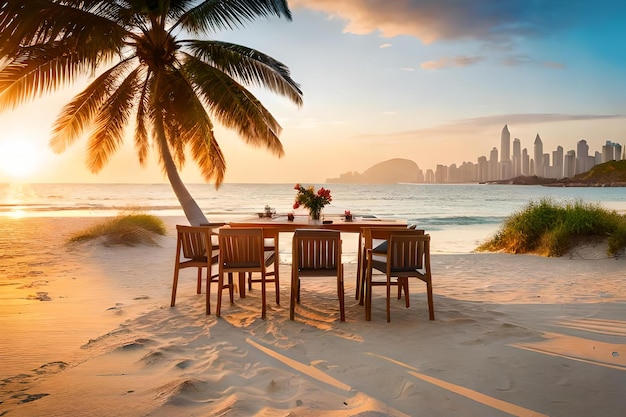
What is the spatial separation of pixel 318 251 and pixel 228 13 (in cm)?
674

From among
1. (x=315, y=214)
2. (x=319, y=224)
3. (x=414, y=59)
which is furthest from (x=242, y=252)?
(x=414, y=59)

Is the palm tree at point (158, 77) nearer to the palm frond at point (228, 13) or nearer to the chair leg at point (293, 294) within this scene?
the palm frond at point (228, 13)

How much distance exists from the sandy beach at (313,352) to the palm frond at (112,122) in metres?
4.52

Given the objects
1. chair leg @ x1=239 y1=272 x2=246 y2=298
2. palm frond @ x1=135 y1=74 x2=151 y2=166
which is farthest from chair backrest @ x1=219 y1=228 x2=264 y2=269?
palm frond @ x1=135 y1=74 x2=151 y2=166

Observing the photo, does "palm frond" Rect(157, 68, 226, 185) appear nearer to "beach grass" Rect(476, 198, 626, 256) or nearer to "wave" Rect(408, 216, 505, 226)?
"beach grass" Rect(476, 198, 626, 256)

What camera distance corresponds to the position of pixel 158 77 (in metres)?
9.43

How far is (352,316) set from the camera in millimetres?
4848

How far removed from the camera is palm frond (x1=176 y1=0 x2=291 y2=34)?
9047 mm

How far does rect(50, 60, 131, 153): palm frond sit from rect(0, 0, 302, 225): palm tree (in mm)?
22

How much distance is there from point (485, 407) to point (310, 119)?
17.2 m

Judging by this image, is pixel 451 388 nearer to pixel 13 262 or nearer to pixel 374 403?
pixel 374 403

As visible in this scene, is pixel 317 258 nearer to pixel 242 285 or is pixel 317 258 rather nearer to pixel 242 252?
pixel 242 252

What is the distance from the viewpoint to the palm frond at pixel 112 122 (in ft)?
32.3

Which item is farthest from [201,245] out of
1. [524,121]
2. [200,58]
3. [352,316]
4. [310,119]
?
[524,121]
